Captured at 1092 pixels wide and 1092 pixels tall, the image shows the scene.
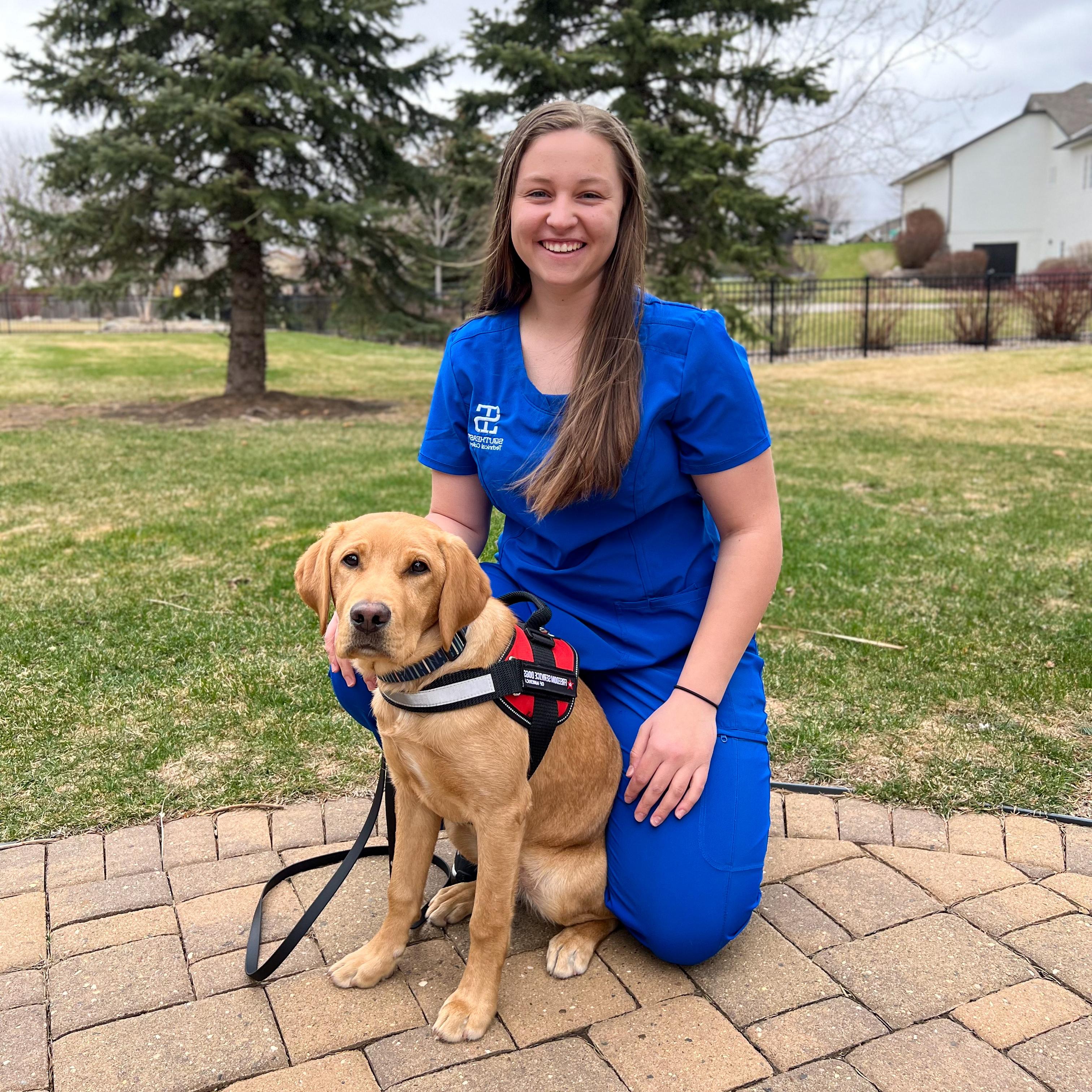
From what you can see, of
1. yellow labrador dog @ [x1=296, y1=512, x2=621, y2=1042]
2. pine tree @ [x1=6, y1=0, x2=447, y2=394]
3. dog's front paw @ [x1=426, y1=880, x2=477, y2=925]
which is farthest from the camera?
pine tree @ [x1=6, y1=0, x2=447, y2=394]

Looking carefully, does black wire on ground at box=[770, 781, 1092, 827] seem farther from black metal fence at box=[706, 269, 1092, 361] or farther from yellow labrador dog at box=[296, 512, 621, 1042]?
black metal fence at box=[706, 269, 1092, 361]

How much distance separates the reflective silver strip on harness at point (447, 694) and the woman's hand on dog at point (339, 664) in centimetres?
14

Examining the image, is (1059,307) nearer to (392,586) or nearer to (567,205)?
(567,205)

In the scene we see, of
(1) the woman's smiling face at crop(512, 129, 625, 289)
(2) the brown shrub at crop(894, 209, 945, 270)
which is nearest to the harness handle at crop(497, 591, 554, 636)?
(1) the woman's smiling face at crop(512, 129, 625, 289)

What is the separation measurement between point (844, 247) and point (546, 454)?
6131 centimetres

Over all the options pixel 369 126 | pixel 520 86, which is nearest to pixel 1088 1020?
pixel 369 126

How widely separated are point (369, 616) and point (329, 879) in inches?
45.9

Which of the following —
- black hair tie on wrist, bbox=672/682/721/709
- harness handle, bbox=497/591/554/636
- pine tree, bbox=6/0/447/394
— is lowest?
black hair tie on wrist, bbox=672/682/721/709

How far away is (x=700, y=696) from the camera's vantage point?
2.44m

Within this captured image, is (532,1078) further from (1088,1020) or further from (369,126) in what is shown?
(369,126)

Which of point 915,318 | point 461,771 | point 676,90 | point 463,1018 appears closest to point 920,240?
point 915,318

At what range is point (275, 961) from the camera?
2.30 meters

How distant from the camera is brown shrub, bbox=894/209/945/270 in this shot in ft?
158

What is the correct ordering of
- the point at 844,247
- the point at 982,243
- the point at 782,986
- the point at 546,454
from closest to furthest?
the point at 782,986, the point at 546,454, the point at 982,243, the point at 844,247
